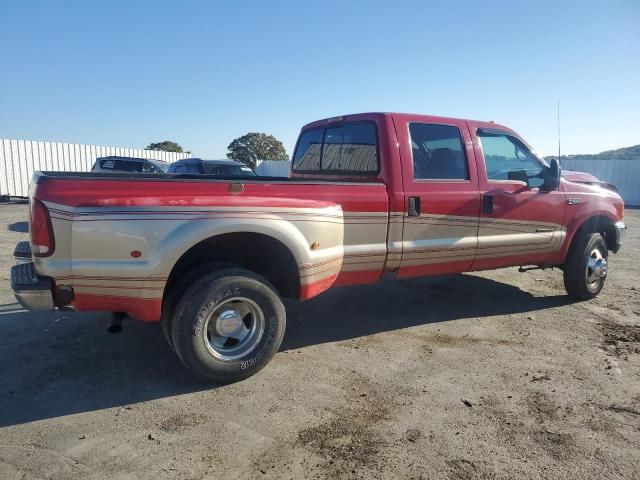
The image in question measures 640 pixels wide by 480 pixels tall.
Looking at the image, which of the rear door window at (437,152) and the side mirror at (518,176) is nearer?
the rear door window at (437,152)

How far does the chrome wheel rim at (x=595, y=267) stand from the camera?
5.57 m

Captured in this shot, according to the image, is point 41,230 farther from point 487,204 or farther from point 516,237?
point 516,237

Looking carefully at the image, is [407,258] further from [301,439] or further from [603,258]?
[603,258]

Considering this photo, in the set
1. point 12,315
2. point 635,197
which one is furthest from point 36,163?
point 635,197

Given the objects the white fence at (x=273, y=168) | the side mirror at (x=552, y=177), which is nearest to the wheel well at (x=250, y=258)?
the side mirror at (x=552, y=177)

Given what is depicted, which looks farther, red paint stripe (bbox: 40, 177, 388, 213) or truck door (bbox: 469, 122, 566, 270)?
truck door (bbox: 469, 122, 566, 270)

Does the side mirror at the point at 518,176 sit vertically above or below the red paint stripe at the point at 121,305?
above

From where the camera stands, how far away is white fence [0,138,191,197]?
19.6m

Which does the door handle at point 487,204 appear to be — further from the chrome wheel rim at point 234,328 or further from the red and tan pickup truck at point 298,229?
the chrome wheel rim at point 234,328

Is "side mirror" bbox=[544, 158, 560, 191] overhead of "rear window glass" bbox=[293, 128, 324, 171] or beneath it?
beneath

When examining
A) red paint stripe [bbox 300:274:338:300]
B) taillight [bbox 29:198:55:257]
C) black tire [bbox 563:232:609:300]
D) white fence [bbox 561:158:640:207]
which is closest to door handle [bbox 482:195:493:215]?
black tire [bbox 563:232:609:300]

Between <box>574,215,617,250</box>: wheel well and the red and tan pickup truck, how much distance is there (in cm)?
3

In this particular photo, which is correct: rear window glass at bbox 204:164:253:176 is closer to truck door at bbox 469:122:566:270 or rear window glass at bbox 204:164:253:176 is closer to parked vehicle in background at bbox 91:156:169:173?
parked vehicle in background at bbox 91:156:169:173

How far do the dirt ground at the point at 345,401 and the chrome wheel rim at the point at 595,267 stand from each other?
520mm
